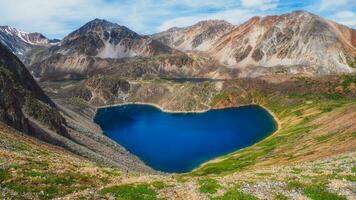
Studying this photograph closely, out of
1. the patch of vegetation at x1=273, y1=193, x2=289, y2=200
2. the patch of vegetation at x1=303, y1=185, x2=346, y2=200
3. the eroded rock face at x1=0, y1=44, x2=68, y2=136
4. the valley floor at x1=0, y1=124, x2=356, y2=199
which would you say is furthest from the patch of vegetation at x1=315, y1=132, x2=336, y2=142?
the patch of vegetation at x1=273, y1=193, x2=289, y2=200

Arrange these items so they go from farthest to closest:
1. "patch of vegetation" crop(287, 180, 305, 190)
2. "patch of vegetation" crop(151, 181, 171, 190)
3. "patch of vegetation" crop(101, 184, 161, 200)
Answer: "patch of vegetation" crop(151, 181, 171, 190) → "patch of vegetation" crop(287, 180, 305, 190) → "patch of vegetation" crop(101, 184, 161, 200)

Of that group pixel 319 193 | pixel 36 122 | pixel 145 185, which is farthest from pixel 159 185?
pixel 36 122

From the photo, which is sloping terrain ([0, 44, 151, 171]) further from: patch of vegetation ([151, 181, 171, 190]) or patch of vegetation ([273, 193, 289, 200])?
patch of vegetation ([273, 193, 289, 200])

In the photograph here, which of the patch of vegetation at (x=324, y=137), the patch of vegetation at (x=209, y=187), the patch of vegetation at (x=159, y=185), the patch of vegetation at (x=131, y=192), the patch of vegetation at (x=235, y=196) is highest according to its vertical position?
the patch of vegetation at (x=131, y=192)

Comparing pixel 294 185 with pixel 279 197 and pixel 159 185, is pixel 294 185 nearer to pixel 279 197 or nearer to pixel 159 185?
pixel 279 197

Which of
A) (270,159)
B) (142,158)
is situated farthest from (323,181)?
(142,158)

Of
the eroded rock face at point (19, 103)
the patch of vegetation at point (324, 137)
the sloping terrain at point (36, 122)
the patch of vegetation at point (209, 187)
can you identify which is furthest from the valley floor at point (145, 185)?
the patch of vegetation at point (324, 137)

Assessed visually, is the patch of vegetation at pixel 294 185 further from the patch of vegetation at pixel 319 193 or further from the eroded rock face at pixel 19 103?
the eroded rock face at pixel 19 103

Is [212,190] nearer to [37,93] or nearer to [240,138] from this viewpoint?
[37,93]
